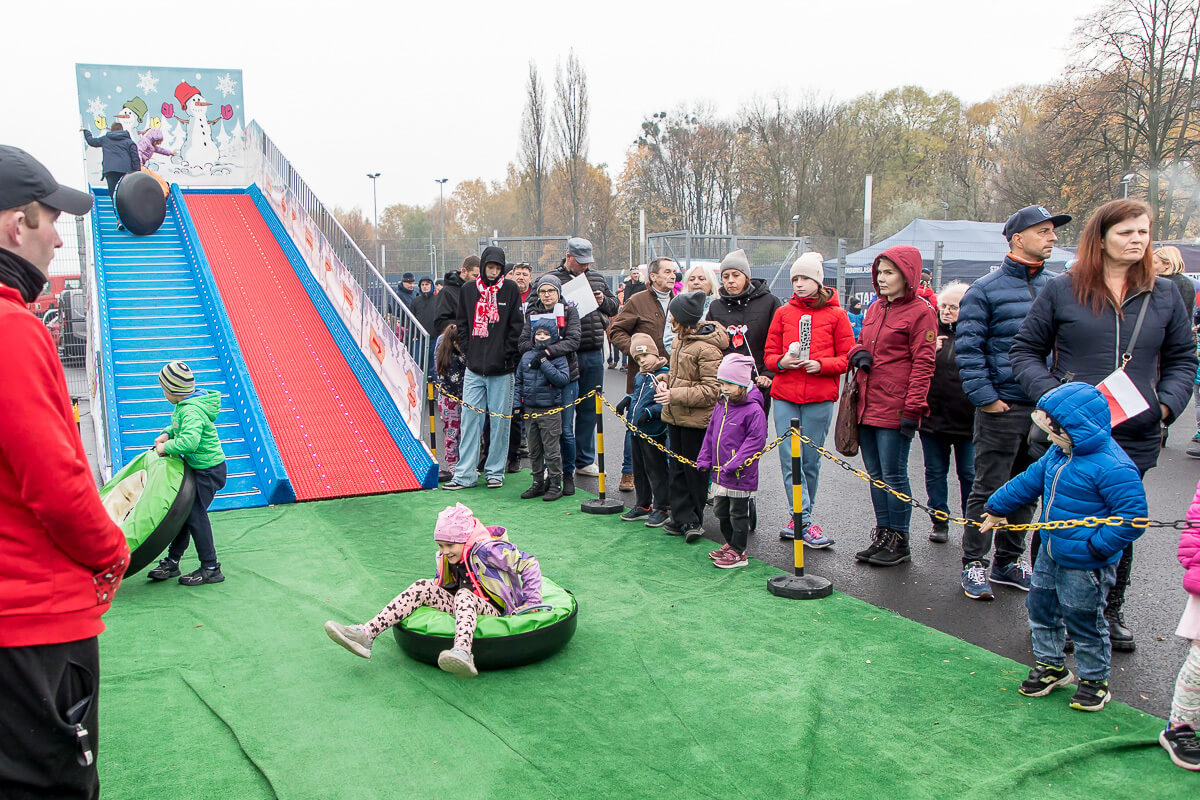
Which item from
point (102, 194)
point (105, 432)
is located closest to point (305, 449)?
point (105, 432)

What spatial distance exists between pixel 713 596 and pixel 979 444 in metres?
2.04

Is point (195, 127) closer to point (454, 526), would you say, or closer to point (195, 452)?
point (195, 452)

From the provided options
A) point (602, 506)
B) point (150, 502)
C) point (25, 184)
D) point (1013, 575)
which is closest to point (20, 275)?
point (25, 184)

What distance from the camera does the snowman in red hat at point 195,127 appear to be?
1836 centimetres

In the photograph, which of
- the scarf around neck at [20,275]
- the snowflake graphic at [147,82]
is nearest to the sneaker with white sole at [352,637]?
the scarf around neck at [20,275]

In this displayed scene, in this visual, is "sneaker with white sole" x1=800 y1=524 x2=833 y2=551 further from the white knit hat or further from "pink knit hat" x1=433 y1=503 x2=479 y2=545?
"pink knit hat" x1=433 y1=503 x2=479 y2=545

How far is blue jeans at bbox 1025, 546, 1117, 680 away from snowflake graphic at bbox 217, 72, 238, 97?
19646mm

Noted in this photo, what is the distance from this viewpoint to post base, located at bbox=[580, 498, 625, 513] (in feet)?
26.6

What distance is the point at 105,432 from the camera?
9.02 meters

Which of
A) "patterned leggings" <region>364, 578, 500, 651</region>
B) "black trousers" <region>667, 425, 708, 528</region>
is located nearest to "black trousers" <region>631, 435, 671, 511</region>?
"black trousers" <region>667, 425, 708, 528</region>

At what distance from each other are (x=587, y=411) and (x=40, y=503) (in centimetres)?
772

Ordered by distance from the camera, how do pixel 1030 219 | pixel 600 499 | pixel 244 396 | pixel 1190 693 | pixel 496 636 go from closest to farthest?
pixel 1190 693 < pixel 496 636 < pixel 1030 219 < pixel 600 499 < pixel 244 396

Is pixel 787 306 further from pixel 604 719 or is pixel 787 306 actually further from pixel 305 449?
pixel 305 449

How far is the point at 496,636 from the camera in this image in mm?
4613
